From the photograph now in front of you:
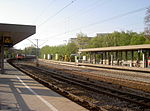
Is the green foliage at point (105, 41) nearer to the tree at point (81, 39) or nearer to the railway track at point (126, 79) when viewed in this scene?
the tree at point (81, 39)

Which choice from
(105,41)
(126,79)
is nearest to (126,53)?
(126,79)

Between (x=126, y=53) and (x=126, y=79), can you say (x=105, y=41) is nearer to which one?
(x=126, y=53)

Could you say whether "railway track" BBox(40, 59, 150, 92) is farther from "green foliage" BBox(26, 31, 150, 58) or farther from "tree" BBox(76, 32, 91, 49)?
"tree" BBox(76, 32, 91, 49)

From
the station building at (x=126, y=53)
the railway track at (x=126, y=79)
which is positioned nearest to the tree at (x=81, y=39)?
the station building at (x=126, y=53)

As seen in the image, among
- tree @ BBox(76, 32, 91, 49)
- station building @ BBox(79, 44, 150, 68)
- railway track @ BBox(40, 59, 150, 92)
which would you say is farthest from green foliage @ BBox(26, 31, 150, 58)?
railway track @ BBox(40, 59, 150, 92)

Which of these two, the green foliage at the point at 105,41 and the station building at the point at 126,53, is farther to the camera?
the green foliage at the point at 105,41

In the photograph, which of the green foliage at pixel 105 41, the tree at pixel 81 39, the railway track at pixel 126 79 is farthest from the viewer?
the tree at pixel 81 39

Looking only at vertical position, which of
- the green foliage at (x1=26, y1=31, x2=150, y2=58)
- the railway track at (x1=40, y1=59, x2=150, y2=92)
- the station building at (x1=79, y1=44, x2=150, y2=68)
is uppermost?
the green foliage at (x1=26, y1=31, x2=150, y2=58)

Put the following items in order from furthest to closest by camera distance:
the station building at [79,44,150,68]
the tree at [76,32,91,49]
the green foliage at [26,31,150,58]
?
the tree at [76,32,91,49] < the green foliage at [26,31,150,58] < the station building at [79,44,150,68]

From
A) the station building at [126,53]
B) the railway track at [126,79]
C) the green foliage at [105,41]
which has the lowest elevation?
the railway track at [126,79]

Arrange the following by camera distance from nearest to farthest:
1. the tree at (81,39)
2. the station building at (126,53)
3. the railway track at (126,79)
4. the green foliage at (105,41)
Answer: the railway track at (126,79), the station building at (126,53), the green foliage at (105,41), the tree at (81,39)

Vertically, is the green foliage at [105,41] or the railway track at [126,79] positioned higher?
the green foliage at [105,41]

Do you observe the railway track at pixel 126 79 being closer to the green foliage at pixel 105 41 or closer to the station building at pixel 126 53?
the station building at pixel 126 53

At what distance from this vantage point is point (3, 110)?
643cm
